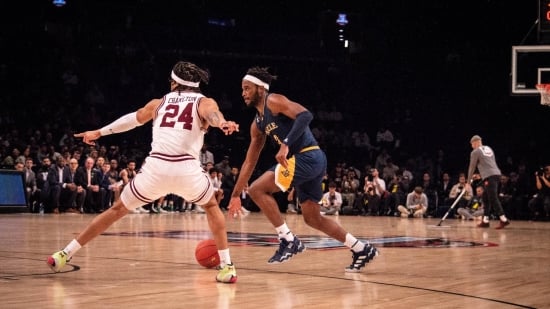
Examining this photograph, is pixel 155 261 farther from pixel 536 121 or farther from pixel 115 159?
pixel 536 121

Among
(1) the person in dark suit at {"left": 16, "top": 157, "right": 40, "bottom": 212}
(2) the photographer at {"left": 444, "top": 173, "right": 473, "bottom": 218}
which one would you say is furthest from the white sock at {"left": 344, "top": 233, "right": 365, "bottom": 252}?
(2) the photographer at {"left": 444, "top": 173, "right": 473, "bottom": 218}

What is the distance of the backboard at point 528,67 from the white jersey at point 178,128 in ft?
34.8

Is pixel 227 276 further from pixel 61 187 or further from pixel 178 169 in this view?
pixel 61 187

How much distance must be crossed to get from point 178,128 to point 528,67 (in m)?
16.4

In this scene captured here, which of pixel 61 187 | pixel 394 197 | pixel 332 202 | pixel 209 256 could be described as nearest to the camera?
pixel 209 256

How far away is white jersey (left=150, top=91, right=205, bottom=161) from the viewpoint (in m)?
6.57

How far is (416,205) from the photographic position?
70.6 ft

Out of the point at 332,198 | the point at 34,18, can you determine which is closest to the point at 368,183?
the point at 332,198

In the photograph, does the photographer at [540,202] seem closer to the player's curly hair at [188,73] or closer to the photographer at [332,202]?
the photographer at [332,202]

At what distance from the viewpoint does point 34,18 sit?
25969mm

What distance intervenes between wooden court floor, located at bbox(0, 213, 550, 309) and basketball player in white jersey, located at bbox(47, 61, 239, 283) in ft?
1.06

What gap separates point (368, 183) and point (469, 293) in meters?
16.5

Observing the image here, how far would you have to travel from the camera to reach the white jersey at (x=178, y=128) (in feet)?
21.5

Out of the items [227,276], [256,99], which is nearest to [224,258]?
[227,276]
